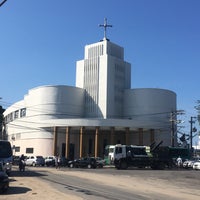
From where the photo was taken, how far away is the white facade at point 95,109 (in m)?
77.4

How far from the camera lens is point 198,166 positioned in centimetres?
5197

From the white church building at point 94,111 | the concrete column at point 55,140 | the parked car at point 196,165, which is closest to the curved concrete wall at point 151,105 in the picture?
the white church building at point 94,111

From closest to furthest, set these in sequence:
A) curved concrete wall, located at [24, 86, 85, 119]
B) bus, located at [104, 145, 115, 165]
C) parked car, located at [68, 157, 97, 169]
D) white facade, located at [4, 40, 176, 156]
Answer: bus, located at [104, 145, 115, 165] < parked car, located at [68, 157, 97, 169] < white facade, located at [4, 40, 176, 156] < curved concrete wall, located at [24, 86, 85, 119]

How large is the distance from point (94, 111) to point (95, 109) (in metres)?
0.47

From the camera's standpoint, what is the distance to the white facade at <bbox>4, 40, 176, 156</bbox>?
77.4 m

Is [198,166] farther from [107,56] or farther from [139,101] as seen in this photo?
[107,56]

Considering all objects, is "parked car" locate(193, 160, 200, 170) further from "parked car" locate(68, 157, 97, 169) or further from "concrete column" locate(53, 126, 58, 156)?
"concrete column" locate(53, 126, 58, 156)

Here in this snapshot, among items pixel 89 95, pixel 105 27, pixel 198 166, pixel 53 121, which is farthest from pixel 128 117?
pixel 198 166

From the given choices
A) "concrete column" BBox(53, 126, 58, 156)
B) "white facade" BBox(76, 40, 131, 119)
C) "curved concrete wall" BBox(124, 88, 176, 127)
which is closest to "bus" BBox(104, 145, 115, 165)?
"concrete column" BBox(53, 126, 58, 156)

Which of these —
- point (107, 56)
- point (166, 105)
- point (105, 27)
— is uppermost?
point (105, 27)

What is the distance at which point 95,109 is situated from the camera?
273 feet

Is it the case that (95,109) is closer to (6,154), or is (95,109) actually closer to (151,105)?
(151,105)

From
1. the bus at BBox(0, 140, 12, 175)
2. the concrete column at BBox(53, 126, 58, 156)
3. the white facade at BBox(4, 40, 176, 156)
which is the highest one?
the white facade at BBox(4, 40, 176, 156)

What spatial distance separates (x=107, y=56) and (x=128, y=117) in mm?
13406
